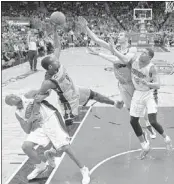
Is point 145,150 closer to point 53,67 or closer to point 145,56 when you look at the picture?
point 145,56

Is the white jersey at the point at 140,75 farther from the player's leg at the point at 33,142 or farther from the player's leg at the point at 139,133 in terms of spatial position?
the player's leg at the point at 33,142

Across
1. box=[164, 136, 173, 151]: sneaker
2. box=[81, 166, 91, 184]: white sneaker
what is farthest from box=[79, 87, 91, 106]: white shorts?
box=[81, 166, 91, 184]: white sneaker

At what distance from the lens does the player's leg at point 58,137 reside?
405cm

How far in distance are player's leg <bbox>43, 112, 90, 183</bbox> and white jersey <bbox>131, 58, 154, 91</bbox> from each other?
129cm

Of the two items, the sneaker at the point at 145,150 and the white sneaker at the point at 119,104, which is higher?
the white sneaker at the point at 119,104

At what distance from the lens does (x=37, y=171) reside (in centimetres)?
434

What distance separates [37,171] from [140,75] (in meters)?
1.87

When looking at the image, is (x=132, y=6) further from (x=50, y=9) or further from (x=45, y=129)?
(x=45, y=129)

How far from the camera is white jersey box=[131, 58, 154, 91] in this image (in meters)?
4.70

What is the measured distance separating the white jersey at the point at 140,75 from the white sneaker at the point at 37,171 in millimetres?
1669

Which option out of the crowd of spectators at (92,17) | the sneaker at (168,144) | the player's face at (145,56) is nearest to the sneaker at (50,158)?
the sneaker at (168,144)

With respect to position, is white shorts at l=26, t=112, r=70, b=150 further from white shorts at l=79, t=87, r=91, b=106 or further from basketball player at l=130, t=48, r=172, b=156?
white shorts at l=79, t=87, r=91, b=106

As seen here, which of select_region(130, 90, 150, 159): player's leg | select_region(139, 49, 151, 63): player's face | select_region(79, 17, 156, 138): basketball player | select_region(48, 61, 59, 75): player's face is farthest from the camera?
select_region(79, 17, 156, 138): basketball player

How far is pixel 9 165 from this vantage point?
488cm
